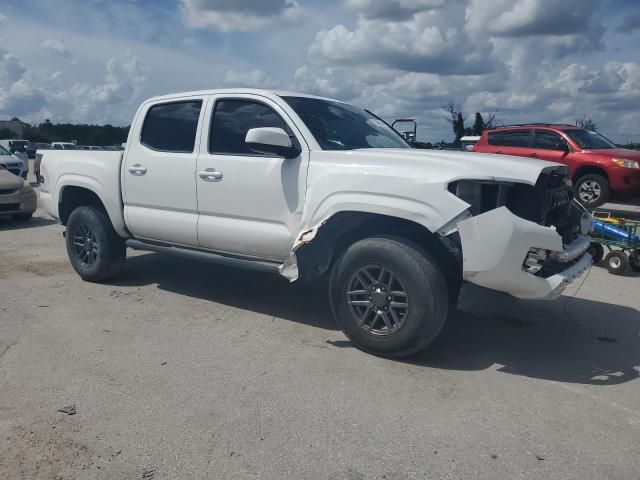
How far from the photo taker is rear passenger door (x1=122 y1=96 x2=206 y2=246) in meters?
5.31

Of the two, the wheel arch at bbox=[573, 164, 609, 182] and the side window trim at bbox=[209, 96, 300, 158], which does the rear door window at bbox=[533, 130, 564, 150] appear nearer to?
the wheel arch at bbox=[573, 164, 609, 182]

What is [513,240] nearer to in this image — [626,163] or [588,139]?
[626,163]

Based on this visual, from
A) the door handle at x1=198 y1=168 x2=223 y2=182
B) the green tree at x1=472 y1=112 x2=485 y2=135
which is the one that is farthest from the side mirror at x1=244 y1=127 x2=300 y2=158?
the green tree at x1=472 y1=112 x2=485 y2=135

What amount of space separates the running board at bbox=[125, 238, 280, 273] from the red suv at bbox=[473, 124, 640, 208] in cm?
838

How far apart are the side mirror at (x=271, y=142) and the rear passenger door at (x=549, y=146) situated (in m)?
9.38

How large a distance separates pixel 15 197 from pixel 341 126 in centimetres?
839

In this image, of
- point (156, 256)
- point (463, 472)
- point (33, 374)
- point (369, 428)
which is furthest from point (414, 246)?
point (156, 256)

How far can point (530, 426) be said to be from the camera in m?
3.32

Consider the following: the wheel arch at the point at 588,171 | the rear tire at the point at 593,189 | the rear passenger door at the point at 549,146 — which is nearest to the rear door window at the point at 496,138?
the rear passenger door at the point at 549,146

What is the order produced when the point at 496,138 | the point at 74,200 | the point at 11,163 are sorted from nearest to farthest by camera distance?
1. the point at 74,200
2. the point at 496,138
3. the point at 11,163

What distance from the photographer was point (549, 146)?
41.7 ft

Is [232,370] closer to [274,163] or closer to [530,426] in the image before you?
[274,163]

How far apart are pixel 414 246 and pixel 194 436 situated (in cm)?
195

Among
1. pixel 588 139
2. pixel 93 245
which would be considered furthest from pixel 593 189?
pixel 93 245
